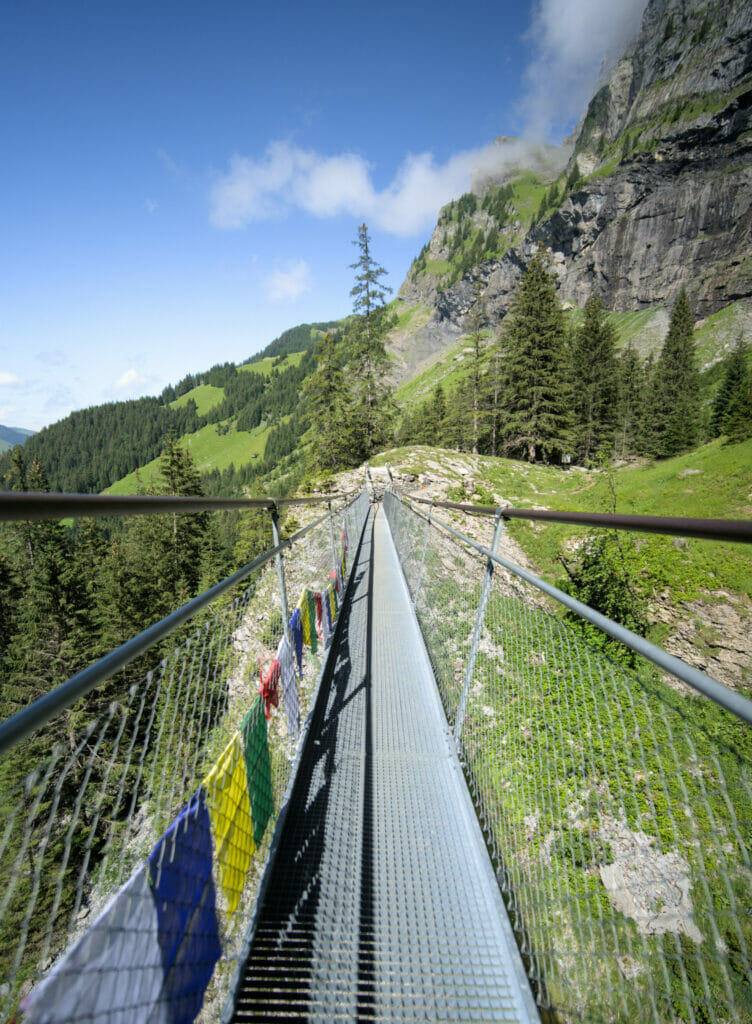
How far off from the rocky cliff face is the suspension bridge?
242ft

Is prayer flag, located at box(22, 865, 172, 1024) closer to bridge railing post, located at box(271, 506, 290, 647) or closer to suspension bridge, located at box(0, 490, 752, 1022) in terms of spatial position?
suspension bridge, located at box(0, 490, 752, 1022)

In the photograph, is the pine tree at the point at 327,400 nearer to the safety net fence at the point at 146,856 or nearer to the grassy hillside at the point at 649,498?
the grassy hillside at the point at 649,498

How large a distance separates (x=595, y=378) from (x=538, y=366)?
13.1 m

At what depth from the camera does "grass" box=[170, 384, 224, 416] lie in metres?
141

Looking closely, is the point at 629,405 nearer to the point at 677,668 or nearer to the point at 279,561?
the point at 279,561

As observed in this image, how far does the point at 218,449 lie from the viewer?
394 feet

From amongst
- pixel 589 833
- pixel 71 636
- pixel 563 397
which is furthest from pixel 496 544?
pixel 563 397

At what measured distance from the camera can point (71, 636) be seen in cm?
1625

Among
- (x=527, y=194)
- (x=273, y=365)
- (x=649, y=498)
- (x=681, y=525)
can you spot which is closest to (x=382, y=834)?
(x=681, y=525)

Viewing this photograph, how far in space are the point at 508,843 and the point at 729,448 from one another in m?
14.1

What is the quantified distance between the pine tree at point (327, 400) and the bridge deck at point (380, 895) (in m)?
19.7

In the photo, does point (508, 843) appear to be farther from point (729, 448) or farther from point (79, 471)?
point (79, 471)

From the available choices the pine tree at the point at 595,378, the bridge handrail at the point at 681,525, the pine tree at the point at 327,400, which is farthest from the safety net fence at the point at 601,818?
the pine tree at the point at 595,378

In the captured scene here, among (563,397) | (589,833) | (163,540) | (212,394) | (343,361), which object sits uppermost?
(212,394)
